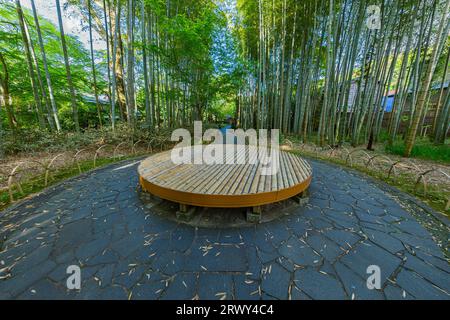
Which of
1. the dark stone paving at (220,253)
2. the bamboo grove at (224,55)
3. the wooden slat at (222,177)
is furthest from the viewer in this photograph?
the bamboo grove at (224,55)

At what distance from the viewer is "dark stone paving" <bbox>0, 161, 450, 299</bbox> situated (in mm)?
1151

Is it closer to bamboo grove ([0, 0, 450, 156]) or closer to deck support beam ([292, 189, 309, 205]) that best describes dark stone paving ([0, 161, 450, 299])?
deck support beam ([292, 189, 309, 205])

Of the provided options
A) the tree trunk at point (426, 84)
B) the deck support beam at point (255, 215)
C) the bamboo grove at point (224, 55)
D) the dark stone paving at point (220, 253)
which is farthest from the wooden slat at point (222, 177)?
the bamboo grove at point (224, 55)

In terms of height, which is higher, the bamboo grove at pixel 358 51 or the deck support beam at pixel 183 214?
the bamboo grove at pixel 358 51

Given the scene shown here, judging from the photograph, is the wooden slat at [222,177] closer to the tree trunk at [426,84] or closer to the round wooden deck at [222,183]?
the round wooden deck at [222,183]

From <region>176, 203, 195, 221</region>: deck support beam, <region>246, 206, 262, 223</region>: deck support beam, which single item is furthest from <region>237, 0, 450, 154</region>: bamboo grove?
<region>176, 203, 195, 221</region>: deck support beam

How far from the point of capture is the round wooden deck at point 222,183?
177cm

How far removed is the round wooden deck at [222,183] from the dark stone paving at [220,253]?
291mm

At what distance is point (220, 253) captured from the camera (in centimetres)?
146
